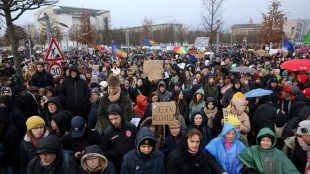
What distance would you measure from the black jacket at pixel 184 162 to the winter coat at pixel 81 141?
3.93 ft

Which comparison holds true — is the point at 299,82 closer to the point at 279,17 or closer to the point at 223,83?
the point at 223,83

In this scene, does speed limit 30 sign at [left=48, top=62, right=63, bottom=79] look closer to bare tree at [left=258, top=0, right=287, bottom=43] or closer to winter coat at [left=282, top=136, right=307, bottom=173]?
winter coat at [left=282, top=136, right=307, bottom=173]

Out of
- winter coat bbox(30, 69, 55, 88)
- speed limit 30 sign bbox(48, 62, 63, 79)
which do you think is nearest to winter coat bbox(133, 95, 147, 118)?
speed limit 30 sign bbox(48, 62, 63, 79)

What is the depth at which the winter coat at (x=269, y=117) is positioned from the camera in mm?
4250

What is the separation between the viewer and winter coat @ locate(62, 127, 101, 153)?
305 cm

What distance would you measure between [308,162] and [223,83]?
4760 millimetres

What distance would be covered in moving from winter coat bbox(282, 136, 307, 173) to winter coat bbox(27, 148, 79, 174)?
3238 mm

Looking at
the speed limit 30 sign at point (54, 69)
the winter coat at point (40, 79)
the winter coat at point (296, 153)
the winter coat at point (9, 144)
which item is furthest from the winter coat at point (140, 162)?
the winter coat at point (40, 79)

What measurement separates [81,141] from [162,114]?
1.41 m

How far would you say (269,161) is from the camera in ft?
9.63

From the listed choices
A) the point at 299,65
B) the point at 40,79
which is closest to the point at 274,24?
the point at 299,65

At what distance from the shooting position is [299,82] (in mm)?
7566

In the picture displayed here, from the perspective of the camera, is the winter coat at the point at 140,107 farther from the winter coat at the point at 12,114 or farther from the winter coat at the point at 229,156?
the winter coat at the point at 12,114

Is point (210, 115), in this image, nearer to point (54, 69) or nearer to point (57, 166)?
point (57, 166)
